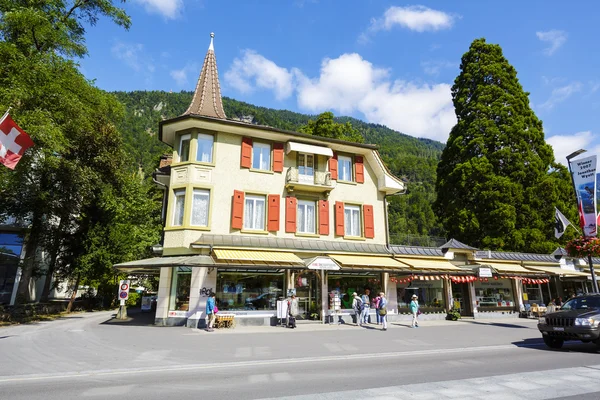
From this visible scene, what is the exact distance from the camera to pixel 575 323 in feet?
35.5

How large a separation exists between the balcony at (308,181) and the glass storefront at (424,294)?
812 cm

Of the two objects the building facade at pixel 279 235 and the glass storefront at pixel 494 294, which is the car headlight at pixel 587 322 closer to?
the building facade at pixel 279 235

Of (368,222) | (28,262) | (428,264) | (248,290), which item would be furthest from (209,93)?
(428,264)

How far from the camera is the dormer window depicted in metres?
20.1

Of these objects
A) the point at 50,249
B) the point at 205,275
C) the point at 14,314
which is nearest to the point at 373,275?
the point at 205,275

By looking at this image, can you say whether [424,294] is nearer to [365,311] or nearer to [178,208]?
[365,311]

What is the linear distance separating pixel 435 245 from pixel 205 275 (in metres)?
17.1

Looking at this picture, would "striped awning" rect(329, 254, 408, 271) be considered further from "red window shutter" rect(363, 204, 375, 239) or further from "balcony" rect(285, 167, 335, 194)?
"balcony" rect(285, 167, 335, 194)

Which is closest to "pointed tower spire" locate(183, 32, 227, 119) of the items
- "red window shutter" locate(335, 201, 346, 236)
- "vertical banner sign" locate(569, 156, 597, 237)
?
"red window shutter" locate(335, 201, 346, 236)

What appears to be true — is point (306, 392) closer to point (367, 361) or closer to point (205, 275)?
point (367, 361)

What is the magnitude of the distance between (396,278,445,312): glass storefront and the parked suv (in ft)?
36.3

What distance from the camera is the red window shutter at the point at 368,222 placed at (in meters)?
22.8

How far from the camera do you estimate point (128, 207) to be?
103 ft

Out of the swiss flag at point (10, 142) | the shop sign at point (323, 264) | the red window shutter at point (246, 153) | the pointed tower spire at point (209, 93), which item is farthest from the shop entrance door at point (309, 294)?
the swiss flag at point (10, 142)
